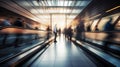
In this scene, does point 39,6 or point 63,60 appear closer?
point 63,60

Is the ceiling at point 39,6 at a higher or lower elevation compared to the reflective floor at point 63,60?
higher

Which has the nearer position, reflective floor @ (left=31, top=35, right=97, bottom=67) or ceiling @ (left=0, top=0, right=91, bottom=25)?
reflective floor @ (left=31, top=35, right=97, bottom=67)

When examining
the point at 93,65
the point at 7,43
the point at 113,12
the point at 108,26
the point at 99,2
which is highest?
the point at 99,2

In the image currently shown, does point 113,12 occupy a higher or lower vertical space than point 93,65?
higher

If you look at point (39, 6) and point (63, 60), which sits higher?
point (39, 6)

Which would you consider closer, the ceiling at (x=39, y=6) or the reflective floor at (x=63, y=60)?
the reflective floor at (x=63, y=60)

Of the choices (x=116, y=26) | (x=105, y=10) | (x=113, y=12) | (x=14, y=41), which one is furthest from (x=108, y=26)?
(x=14, y=41)

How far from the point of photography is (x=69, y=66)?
468 centimetres

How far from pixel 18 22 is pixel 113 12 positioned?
565cm

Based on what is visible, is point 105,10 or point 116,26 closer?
point 116,26

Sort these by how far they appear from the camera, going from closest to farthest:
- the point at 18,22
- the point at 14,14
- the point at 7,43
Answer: the point at 7,43 → the point at 18,22 → the point at 14,14

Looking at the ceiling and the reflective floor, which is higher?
the ceiling

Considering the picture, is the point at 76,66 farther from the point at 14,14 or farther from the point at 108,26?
the point at 14,14

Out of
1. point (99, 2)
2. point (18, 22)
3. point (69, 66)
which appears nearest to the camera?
point (69, 66)
